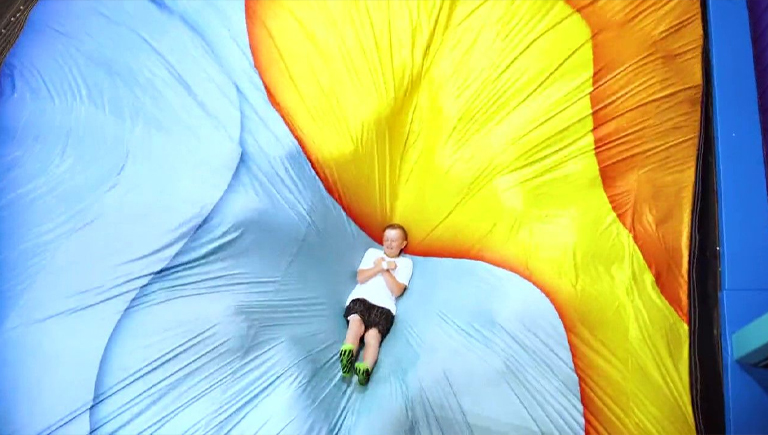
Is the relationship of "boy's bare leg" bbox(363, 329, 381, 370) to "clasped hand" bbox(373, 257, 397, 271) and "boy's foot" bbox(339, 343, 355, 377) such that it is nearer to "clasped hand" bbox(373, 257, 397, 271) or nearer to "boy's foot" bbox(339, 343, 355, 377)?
"boy's foot" bbox(339, 343, 355, 377)

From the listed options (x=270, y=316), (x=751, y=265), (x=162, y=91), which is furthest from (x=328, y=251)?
(x=751, y=265)

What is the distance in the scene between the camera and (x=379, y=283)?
126 centimetres

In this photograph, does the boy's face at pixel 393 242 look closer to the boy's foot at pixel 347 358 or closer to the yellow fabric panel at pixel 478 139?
the yellow fabric panel at pixel 478 139

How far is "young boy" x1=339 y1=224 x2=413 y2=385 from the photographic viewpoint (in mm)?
1128

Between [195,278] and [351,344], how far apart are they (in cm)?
31

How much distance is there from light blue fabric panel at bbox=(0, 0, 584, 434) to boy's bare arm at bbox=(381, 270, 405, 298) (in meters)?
0.04

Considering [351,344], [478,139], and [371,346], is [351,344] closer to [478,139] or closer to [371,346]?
[371,346]

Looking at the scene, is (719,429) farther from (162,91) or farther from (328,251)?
(162,91)

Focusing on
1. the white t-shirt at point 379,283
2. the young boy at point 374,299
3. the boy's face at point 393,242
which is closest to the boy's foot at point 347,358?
the young boy at point 374,299

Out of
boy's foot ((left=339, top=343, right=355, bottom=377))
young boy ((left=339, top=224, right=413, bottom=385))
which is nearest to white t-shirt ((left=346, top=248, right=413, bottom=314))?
young boy ((left=339, top=224, right=413, bottom=385))

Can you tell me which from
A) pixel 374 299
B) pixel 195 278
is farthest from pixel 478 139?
pixel 195 278

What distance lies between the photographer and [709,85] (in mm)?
1647

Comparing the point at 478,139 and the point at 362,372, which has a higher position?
the point at 478,139

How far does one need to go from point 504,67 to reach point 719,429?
885mm
